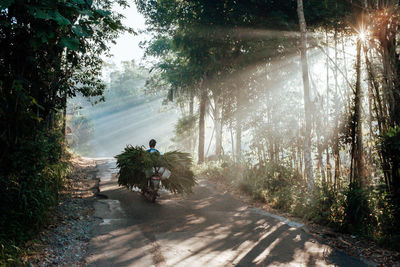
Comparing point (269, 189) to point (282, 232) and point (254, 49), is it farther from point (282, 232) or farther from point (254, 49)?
point (254, 49)

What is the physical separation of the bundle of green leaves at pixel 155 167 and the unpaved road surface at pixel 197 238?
585 millimetres

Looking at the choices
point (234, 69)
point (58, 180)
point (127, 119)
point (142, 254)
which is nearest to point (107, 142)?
point (127, 119)

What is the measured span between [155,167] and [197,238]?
321 centimetres

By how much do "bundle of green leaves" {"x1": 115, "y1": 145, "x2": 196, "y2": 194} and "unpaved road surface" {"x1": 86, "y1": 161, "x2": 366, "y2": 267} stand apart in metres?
0.59

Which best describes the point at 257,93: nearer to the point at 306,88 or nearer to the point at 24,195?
the point at 306,88

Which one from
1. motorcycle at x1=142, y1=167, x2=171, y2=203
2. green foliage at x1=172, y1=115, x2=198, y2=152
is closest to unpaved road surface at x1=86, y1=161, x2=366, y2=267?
motorcycle at x1=142, y1=167, x2=171, y2=203

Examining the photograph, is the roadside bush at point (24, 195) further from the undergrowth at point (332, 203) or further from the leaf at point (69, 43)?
the undergrowth at point (332, 203)

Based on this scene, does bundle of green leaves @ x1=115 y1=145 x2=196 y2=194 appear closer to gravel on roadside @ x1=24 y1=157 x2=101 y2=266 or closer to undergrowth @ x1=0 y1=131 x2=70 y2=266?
gravel on roadside @ x1=24 y1=157 x2=101 y2=266

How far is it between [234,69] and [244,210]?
9.09 meters

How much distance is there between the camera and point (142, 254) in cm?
488

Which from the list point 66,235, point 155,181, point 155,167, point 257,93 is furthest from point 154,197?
point 257,93

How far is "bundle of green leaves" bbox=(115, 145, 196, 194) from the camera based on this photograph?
852cm

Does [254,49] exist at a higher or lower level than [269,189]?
higher

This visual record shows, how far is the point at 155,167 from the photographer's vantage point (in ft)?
27.9
